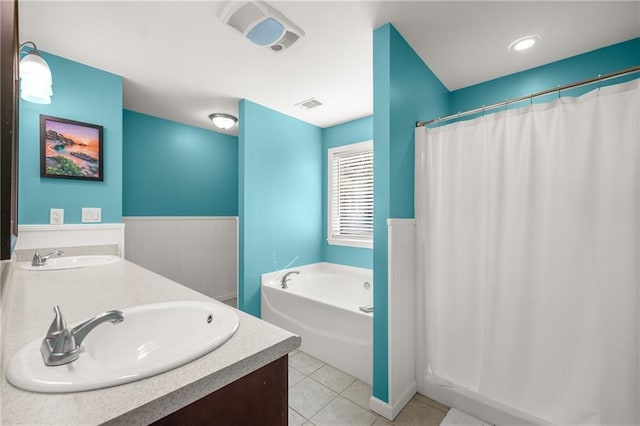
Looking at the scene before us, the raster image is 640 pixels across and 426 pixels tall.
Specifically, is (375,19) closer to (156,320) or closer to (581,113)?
(581,113)

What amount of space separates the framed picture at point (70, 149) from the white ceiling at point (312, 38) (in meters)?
0.52

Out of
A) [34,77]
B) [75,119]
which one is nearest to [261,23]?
[34,77]

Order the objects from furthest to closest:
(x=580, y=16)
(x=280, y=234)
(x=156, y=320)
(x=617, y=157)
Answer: (x=280, y=234)
(x=580, y=16)
(x=617, y=157)
(x=156, y=320)

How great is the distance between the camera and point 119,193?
2312 mm

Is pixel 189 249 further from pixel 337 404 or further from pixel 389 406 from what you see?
pixel 389 406

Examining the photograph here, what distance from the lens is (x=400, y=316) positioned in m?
1.78

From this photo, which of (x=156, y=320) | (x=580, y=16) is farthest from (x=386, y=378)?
(x=580, y=16)

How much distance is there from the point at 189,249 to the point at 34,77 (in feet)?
8.52

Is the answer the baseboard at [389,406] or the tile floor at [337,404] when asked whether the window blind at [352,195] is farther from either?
the baseboard at [389,406]

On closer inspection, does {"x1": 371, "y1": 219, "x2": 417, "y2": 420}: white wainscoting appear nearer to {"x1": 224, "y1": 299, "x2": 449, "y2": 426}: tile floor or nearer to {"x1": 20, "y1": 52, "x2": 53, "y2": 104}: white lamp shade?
{"x1": 224, "y1": 299, "x2": 449, "y2": 426}: tile floor

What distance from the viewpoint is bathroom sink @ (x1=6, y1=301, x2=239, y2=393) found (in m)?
0.50

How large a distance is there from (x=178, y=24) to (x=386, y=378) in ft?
8.55

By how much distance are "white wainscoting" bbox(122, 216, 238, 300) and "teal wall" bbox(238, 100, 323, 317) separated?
3.96ft

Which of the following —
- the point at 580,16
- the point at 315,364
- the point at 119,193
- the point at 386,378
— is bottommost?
the point at 315,364
